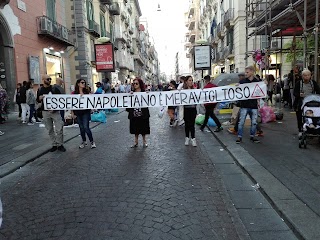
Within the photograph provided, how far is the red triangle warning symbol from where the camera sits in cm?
758

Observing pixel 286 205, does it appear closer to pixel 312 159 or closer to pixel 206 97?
pixel 312 159

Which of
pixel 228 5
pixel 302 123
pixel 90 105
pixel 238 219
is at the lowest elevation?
pixel 238 219

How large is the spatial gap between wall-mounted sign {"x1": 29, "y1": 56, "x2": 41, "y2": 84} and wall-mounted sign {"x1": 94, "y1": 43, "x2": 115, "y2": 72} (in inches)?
170

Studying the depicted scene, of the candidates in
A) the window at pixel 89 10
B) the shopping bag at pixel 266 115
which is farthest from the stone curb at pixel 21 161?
the window at pixel 89 10

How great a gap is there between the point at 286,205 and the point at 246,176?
143 cm

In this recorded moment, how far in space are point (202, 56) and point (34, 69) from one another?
9.26 metres

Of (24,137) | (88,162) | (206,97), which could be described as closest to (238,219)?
(88,162)

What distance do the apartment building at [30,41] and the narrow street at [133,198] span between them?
34.7 ft

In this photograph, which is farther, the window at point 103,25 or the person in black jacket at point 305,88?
the window at point 103,25

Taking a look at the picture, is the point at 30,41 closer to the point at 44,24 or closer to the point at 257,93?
the point at 44,24

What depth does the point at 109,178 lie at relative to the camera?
17.6 feet

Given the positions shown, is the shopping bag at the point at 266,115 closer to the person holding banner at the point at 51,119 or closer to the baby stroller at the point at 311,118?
the baby stroller at the point at 311,118

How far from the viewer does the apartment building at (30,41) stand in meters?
15.9

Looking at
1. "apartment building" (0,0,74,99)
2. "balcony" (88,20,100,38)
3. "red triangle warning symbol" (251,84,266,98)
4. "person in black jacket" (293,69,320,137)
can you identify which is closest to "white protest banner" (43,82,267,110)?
"red triangle warning symbol" (251,84,266,98)
